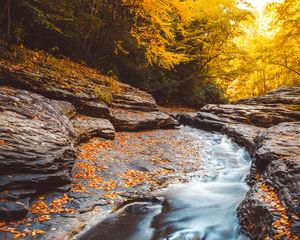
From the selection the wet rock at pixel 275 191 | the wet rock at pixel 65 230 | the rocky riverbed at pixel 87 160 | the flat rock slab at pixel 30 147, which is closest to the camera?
the wet rock at pixel 65 230

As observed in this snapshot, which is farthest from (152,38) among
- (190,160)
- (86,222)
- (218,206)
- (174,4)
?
(86,222)

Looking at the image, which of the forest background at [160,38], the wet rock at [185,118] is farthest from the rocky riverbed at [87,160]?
the wet rock at [185,118]

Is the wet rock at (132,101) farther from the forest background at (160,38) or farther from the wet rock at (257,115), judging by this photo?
the wet rock at (257,115)

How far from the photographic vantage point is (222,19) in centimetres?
1766

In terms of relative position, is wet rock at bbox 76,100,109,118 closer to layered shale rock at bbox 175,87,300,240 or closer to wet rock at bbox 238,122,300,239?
layered shale rock at bbox 175,87,300,240

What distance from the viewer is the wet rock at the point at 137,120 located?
11.0 metres

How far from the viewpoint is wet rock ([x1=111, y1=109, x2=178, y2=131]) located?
35.9 feet

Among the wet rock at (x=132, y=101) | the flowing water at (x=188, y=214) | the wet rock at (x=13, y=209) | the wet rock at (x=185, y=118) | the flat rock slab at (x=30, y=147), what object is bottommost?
the flowing water at (x=188, y=214)

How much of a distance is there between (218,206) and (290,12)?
10982 mm

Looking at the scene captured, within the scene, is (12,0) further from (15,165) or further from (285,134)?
(285,134)

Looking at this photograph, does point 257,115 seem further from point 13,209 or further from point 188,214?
point 13,209

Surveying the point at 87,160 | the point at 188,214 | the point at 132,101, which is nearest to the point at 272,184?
the point at 188,214

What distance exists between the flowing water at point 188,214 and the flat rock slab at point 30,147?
1.44 metres

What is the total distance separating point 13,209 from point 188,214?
3.13m
